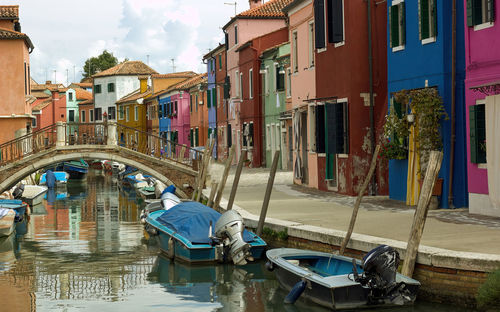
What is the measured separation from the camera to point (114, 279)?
1363 centimetres

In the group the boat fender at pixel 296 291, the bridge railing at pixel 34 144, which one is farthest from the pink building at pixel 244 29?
the boat fender at pixel 296 291

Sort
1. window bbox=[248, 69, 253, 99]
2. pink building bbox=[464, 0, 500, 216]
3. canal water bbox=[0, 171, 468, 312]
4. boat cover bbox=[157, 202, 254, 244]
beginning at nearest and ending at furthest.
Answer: canal water bbox=[0, 171, 468, 312] → pink building bbox=[464, 0, 500, 216] → boat cover bbox=[157, 202, 254, 244] → window bbox=[248, 69, 253, 99]

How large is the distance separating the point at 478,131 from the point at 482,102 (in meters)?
0.50

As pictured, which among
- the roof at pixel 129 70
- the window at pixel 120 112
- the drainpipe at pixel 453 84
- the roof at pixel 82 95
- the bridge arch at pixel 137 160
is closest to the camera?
the drainpipe at pixel 453 84

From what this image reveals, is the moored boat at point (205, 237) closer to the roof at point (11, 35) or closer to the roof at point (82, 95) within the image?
the roof at point (11, 35)

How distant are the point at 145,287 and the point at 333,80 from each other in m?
9.17

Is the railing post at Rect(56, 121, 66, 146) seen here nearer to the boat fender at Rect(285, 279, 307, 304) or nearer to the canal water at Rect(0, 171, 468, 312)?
the canal water at Rect(0, 171, 468, 312)

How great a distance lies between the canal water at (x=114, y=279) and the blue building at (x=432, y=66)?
4.00 meters

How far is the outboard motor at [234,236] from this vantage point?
44.7 ft

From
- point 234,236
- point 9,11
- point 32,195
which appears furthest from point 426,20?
point 9,11

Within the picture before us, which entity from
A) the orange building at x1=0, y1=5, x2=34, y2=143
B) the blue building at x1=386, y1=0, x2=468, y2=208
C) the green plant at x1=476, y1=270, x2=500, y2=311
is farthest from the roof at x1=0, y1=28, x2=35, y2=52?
the green plant at x1=476, y1=270, x2=500, y2=311

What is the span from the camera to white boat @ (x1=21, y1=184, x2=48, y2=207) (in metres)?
29.1

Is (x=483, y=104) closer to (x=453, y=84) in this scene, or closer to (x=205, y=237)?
(x=453, y=84)

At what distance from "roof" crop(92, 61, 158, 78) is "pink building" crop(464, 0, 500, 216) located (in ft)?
189
